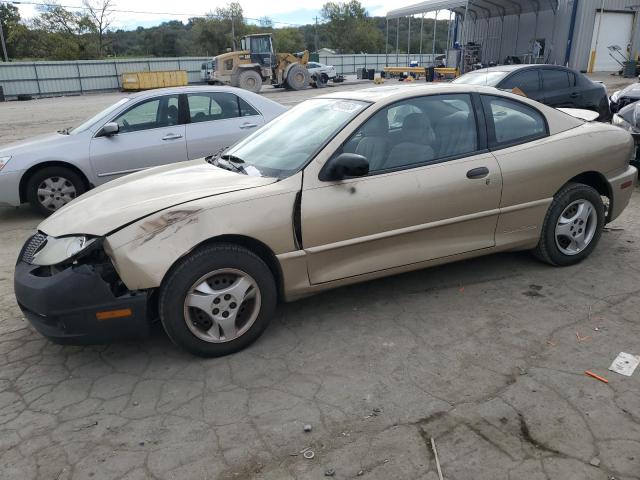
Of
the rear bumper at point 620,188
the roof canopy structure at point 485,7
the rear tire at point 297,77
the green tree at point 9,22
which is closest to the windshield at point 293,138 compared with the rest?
the rear bumper at point 620,188

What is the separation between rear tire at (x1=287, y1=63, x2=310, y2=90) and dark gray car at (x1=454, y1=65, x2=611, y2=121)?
21.2 metres

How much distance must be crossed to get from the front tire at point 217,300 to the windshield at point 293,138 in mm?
695

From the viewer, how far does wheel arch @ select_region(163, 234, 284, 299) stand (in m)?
3.09

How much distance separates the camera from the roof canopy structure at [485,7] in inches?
1085

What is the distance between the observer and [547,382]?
2914 millimetres

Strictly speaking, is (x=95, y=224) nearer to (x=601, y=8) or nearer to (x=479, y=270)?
(x=479, y=270)

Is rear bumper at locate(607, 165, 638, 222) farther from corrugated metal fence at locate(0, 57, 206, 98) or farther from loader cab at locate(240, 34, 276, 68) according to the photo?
corrugated metal fence at locate(0, 57, 206, 98)

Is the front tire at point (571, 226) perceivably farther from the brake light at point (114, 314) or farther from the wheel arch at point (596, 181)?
the brake light at point (114, 314)

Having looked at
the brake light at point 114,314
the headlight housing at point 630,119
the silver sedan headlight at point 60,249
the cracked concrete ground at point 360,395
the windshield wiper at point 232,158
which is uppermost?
the windshield wiper at point 232,158

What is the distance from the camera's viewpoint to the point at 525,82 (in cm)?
932

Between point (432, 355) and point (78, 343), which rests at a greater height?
point (78, 343)

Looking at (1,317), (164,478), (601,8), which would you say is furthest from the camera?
(601,8)

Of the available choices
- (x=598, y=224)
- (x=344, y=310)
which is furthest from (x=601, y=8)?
(x=344, y=310)

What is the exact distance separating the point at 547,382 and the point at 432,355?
2.16 feet
